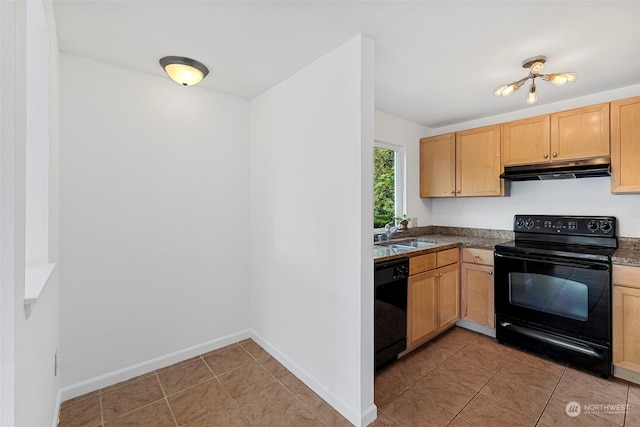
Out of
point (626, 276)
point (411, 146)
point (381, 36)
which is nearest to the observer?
point (381, 36)

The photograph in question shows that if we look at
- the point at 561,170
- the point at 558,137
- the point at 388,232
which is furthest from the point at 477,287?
the point at 558,137

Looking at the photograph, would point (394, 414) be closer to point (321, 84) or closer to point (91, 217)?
point (321, 84)

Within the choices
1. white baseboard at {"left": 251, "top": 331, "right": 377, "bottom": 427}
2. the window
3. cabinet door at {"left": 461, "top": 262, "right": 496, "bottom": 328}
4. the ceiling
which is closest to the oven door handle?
cabinet door at {"left": 461, "top": 262, "right": 496, "bottom": 328}

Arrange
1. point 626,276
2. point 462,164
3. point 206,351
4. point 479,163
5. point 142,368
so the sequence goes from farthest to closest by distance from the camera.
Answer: point 462,164, point 479,163, point 206,351, point 142,368, point 626,276

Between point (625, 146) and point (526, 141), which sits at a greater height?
point (526, 141)

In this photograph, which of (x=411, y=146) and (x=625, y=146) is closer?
(x=625, y=146)

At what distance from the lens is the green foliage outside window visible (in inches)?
133

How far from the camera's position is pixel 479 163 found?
126 inches

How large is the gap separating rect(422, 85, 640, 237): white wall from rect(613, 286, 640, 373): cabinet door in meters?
0.76

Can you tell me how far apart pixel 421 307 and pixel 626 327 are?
55.7 inches

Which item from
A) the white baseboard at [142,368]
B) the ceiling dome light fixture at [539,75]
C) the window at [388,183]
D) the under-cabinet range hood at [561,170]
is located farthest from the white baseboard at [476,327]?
the white baseboard at [142,368]

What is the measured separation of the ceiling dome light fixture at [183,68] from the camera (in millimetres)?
2020

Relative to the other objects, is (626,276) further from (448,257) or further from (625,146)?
(448,257)

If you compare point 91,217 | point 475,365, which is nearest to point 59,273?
point 91,217
